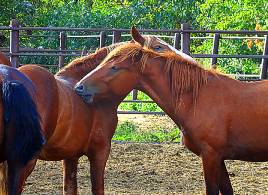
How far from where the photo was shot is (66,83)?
121 inches

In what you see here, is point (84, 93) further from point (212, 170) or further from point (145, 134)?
point (145, 134)

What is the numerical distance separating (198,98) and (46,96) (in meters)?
1.27

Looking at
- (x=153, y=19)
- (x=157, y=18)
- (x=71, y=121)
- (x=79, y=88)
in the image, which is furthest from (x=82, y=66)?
(x=153, y=19)

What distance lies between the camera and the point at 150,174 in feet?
14.1

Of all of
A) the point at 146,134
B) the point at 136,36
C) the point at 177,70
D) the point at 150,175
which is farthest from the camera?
the point at 146,134

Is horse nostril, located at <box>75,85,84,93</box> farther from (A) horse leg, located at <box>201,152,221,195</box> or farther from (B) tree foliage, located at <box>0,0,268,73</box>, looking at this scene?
(B) tree foliage, located at <box>0,0,268,73</box>

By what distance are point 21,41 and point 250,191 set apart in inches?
389

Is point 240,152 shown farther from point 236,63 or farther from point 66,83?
point 236,63

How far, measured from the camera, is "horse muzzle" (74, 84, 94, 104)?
290 cm

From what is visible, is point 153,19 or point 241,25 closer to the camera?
point 241,25

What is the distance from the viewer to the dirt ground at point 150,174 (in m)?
3.76

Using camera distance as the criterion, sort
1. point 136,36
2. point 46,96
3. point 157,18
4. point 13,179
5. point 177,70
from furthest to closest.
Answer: point 157,18 < point 136,36 < point 177,70 < point 46,96 < point 13,179

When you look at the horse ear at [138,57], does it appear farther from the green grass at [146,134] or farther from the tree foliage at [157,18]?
the tree foliage at [157,18]

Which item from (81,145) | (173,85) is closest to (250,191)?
(173,85)
